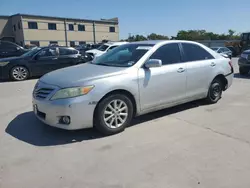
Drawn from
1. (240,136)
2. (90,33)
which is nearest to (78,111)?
(240,136)

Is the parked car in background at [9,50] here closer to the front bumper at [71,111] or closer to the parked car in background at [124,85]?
the parked car in background at [124,85]

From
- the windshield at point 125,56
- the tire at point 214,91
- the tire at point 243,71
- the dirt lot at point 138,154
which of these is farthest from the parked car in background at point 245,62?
the windshield at point 125,56

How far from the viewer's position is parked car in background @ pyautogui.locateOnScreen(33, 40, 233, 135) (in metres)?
3.70

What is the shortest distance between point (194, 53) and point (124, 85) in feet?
6.88

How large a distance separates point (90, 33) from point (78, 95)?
57561 mm

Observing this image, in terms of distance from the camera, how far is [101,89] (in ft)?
12.3

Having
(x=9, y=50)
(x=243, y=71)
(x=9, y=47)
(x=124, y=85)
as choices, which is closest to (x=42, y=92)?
(x=124, y=85)

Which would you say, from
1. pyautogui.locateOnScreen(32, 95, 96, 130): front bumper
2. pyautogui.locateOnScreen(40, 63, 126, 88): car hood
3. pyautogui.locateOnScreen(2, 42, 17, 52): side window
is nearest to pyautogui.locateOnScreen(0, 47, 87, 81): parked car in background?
pyautogui.locateOnScreen(2, 42, 17, 52): side window

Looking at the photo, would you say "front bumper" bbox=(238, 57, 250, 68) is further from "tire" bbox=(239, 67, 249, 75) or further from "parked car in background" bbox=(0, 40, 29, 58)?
"parked car in background" bbox=(0, 40, 29, 58)

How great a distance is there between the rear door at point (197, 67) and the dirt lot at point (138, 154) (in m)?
0.55

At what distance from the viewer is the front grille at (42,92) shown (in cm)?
382

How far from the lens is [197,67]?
5098 millimetres

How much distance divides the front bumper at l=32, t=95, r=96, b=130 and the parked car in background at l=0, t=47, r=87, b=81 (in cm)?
700

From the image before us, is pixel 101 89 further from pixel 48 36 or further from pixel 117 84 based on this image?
pixel 48 36
